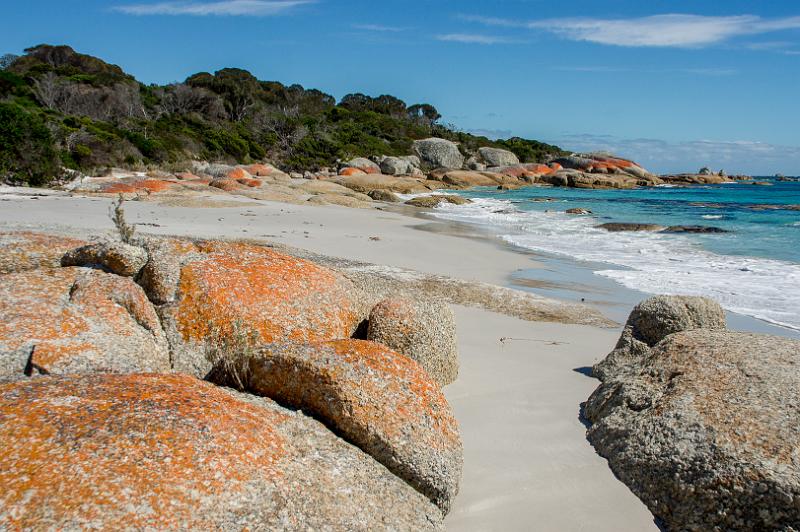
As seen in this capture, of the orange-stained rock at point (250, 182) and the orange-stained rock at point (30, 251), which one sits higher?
the orange-stained rock at point (30, 251)

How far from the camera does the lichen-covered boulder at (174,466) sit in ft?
7.30


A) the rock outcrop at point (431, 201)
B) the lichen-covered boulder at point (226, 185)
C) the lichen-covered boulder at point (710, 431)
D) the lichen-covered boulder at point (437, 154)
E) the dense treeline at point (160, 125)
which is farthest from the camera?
the lichen-covered boulder at point (437, 154)

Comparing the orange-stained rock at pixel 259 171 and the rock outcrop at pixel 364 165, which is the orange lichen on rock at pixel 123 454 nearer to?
the orange-stained rock at pixel 259 171

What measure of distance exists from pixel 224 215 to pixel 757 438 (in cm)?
1670

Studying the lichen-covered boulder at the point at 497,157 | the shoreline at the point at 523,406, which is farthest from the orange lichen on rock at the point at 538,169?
the shoreline at the point at 523,406

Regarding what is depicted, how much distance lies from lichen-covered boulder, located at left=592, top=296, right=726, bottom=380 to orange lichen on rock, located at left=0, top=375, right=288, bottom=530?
368 cm

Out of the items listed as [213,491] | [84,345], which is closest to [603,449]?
[213,491]

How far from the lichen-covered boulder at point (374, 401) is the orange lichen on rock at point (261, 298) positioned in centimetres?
68

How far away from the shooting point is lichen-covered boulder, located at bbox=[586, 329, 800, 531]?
320cm

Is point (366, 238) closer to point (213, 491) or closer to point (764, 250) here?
point (764, 250)

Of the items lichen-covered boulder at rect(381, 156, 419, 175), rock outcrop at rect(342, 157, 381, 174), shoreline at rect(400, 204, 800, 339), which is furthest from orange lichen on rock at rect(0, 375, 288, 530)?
lichen-covered boulder at rect(381, 156, 419, 175)

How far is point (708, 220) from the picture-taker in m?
29.8

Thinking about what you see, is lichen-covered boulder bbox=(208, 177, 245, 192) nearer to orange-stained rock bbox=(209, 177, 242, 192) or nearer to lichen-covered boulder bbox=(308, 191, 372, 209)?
orange-stained rock bbox=(209, 177, 242, 192)

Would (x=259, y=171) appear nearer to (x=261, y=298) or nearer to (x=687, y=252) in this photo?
(x=687, y=252)
